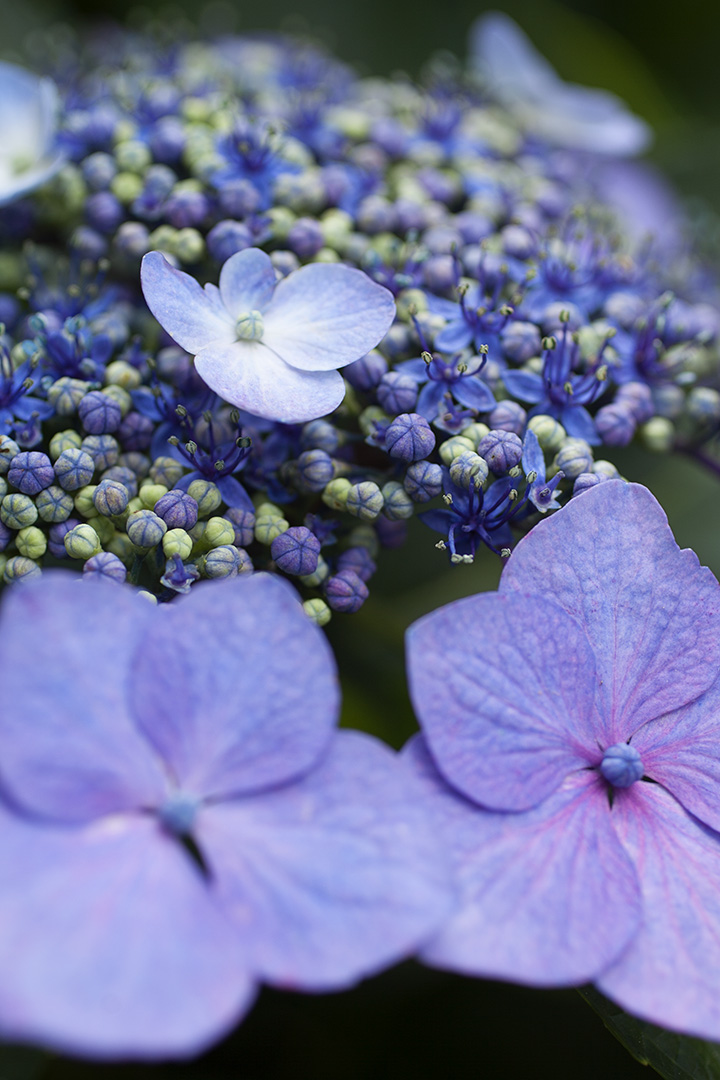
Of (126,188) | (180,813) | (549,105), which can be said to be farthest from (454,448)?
(549,105)

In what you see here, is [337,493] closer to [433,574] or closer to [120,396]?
[120,396]

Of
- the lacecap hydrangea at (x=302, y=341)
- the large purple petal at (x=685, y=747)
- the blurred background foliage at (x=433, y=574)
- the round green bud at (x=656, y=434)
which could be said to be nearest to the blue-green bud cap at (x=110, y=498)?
the lacecap hydrangea at (x=302, y=341)

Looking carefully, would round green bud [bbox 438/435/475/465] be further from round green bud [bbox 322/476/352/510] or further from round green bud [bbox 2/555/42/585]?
round green bud [bbox 2/555/42/585]

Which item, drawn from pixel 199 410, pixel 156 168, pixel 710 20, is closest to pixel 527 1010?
pixel 199 410

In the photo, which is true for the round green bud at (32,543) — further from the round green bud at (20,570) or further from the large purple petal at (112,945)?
the large purple petal at (112,945)

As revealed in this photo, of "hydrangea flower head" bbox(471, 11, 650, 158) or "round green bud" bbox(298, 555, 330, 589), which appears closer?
"round green bud" bbox(298, 555, 330, 589)

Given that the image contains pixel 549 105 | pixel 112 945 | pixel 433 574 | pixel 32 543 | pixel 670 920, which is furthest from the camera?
pixel 549 105

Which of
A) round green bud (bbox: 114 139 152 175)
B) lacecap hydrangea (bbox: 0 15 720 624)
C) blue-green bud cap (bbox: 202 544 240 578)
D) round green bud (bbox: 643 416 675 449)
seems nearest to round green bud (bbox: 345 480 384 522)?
lacecap hydrangea (bbox: 0 15 720 624)
